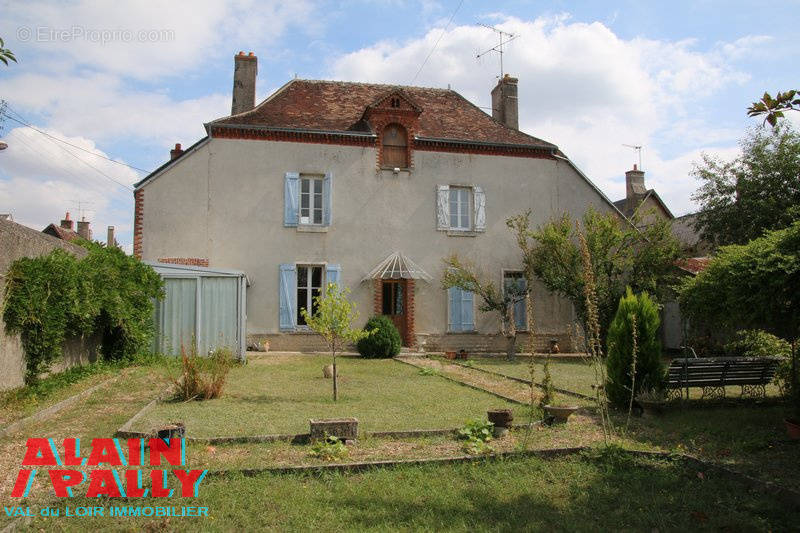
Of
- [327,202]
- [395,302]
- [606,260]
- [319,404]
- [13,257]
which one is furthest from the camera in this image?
[395,302]

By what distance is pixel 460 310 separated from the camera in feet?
60.1

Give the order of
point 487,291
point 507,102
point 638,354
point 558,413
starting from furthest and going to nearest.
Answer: point 507,102
point 487,291
point 638,354
point 558,413

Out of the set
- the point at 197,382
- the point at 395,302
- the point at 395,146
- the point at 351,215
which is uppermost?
the point at 395,146

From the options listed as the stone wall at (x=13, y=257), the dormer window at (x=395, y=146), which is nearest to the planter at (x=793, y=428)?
the stone wall at (x=13, y=257)

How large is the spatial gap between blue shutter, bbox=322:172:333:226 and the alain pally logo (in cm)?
1189

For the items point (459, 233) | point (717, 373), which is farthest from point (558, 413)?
point (459, 233)

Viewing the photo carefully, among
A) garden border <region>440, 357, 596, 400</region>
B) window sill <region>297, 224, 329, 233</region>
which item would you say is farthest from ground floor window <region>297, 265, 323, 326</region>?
garden border <region>440, 357, 596, 400</region>

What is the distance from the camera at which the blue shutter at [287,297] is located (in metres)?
17.0

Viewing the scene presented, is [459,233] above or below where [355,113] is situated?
below

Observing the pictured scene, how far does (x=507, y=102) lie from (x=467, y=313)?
24.6 ft

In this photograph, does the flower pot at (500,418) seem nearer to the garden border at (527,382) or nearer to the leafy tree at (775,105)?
the garden border at (527,382)

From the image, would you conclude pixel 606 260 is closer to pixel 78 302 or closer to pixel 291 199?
pixel 291 199

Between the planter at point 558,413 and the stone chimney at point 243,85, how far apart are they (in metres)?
14.4

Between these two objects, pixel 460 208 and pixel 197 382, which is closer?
pixel 197 382
